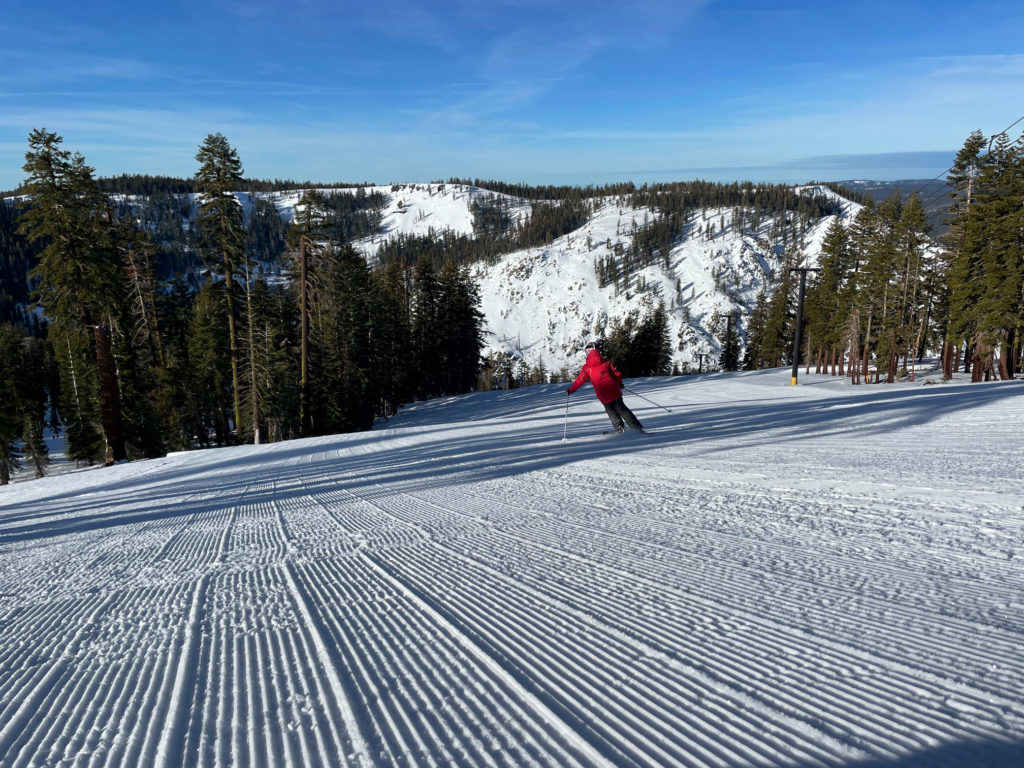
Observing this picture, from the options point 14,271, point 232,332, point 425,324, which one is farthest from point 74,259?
point 14,271

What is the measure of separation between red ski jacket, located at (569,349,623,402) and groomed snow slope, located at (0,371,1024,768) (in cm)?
343

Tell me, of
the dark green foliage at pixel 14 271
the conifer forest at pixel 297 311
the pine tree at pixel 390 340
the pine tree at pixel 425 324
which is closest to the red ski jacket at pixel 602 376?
the conifer forest at pixel 297 311

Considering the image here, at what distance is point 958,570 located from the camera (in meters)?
3.15

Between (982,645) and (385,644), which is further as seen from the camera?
(385,644)

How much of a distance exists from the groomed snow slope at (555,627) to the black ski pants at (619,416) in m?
3.89

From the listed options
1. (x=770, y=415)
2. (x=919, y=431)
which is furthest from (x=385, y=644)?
(x=770, y=415)

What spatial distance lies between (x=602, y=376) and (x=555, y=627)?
24.7 ft

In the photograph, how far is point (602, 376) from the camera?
33.0 feet

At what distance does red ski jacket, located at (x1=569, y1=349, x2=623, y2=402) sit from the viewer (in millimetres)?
10047

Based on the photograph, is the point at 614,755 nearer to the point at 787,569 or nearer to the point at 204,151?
the point at 787,569

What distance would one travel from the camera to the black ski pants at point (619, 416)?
1077 cm

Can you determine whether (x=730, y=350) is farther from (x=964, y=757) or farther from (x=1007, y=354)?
(x=964, y=757)

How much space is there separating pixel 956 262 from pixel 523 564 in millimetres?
41086

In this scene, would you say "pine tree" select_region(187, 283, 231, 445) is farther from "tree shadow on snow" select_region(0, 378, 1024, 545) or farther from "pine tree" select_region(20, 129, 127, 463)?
"tree shadow on snow" select_region(0, 378, 1024, 545)
